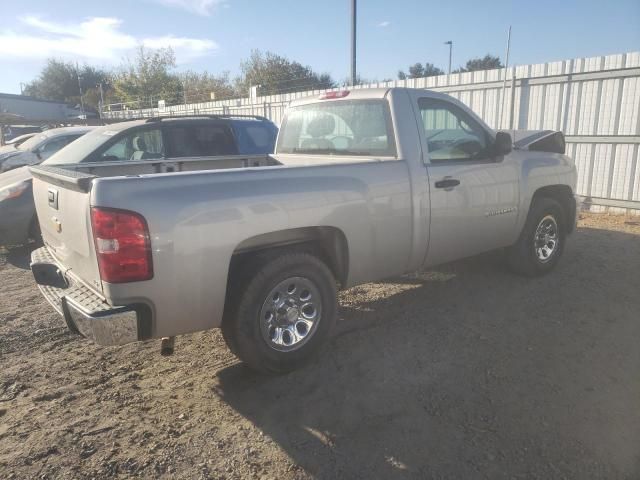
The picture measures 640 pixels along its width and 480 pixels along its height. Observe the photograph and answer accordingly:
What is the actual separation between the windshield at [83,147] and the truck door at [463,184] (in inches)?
173

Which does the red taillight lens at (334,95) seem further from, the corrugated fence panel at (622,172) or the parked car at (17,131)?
the parked car at (17,131)

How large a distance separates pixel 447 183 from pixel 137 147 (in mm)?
4438

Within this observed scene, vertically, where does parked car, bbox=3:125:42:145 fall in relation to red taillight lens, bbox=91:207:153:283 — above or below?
above

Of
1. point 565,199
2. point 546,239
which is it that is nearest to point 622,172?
point 565,199

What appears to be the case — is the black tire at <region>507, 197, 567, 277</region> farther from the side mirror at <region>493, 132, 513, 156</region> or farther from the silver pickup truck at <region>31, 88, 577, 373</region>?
the side mirror at <region>493, 132, 513, 156</region>

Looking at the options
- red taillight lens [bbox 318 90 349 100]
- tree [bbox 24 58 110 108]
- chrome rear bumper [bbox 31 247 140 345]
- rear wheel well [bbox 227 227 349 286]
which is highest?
tree [bbox 24 58 110 108]

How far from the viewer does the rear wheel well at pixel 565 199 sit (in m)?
5.31

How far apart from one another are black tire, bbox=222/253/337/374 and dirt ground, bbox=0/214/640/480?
0.19m

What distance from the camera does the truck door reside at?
402 centimetres

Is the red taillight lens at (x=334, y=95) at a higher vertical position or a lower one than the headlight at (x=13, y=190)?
higher

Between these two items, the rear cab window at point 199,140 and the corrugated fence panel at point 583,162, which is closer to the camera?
the rear cab window at point 199,140

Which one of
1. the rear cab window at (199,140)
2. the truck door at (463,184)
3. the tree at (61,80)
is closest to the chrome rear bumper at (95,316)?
the truck door at (463,184)

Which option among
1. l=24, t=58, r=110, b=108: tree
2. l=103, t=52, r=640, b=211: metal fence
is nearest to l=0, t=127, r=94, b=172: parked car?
l=103, t=52, r=640, b=211: metal fence

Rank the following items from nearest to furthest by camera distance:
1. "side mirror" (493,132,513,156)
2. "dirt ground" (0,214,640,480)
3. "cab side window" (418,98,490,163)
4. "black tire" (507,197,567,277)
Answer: "dirt ground" (0,214,640,480)
"cab side window" (418,98,490,163)
"side mirror" (493,132,513,156)
"black tire" (507,197,567,277)
